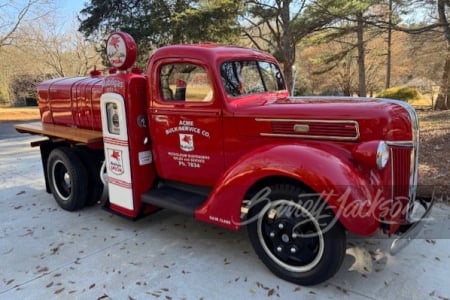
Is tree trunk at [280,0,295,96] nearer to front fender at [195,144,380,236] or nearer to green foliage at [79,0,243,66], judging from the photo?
green foliage at [79,0,243,66]

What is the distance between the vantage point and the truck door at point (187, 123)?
319 cm

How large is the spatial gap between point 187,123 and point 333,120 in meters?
1.34

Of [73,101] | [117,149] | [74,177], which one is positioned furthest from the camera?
[73,101]

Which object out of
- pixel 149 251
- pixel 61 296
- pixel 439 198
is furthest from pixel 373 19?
pixel 61 296

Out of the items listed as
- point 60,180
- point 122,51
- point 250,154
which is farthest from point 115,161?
point 250,154

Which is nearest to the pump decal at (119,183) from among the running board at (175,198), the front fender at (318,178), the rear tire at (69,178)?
the running board at (175,198)

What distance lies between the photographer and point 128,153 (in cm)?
362

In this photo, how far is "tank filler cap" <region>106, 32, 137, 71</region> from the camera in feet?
11.8

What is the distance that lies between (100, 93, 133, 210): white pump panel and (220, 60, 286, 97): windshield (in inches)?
43.6

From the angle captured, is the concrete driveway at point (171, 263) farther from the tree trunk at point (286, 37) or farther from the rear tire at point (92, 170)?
the tree trunk at point (286, 37)

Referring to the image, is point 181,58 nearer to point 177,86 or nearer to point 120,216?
point 177,86

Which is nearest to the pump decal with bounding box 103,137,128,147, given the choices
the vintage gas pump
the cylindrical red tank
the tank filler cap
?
the vintage gas pump

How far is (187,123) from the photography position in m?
3.32

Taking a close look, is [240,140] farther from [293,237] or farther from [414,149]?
[414,149]
